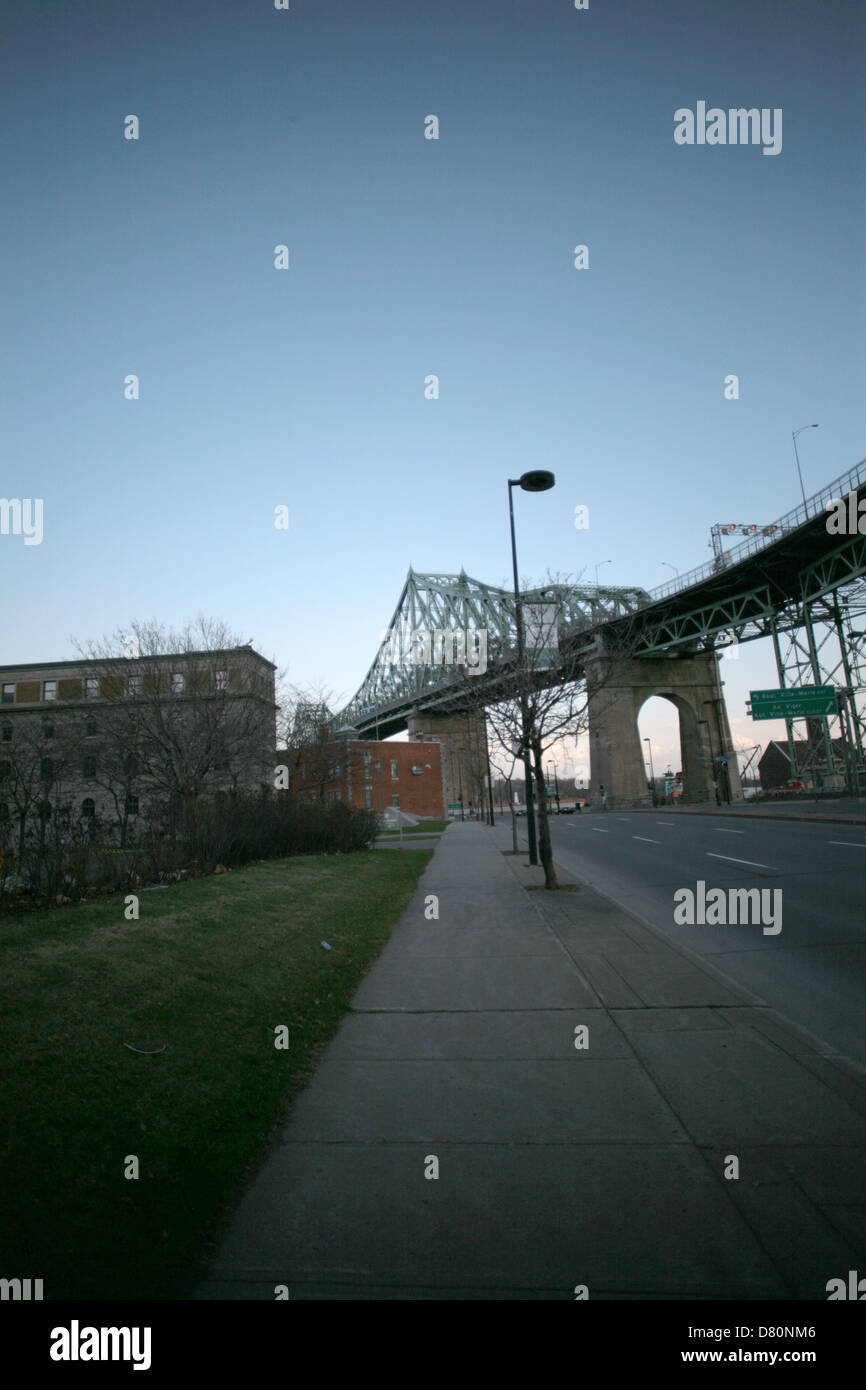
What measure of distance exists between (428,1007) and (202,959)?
209 centimetres

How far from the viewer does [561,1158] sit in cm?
361

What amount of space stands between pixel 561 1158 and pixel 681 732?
220 ft

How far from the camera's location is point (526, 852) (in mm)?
22641

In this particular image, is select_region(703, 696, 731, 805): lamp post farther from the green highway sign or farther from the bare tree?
the bare tree

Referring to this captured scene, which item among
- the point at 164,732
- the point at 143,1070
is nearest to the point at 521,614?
the point at 143,1070

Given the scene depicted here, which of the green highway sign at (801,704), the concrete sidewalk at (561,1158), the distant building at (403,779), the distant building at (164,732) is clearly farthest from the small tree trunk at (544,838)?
the distant building at (403,779)

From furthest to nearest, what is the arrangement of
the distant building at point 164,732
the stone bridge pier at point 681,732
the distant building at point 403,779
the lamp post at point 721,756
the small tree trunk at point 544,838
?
the stone bridge pier at point 681,732
the distant building at point 403,779
the lamp post at point 721,756
the distant building at point 164,732
the small tree trunk at point 544,838

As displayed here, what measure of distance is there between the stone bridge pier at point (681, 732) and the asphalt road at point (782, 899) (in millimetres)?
39464

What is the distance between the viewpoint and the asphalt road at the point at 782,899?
20.6 feet

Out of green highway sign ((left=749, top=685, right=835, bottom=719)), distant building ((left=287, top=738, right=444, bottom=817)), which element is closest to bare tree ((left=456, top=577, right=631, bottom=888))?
green highway sign ((left=749, top=685, right=835, bottom=719))

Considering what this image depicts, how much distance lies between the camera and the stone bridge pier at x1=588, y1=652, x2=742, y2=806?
64.0 meters

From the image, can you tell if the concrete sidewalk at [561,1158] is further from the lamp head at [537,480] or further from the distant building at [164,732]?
the distant building at [164,732]

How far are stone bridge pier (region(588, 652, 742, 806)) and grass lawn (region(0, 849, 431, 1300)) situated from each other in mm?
57373
